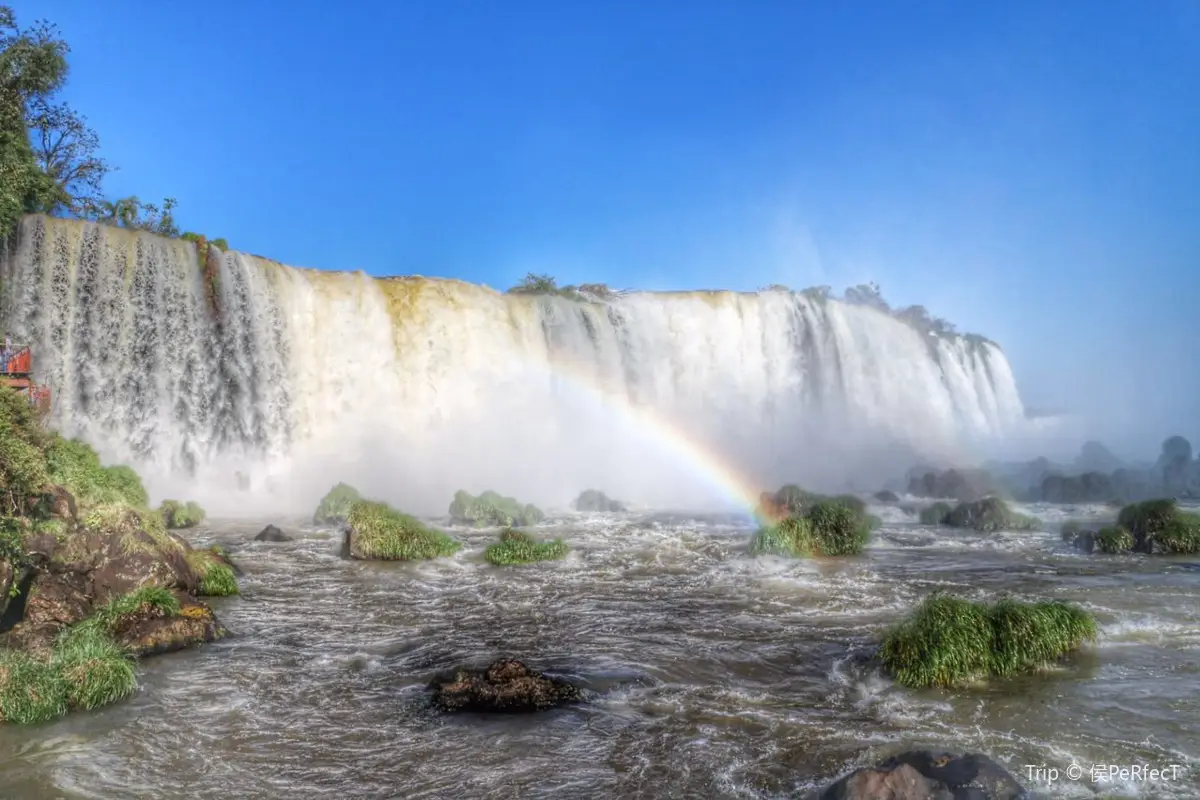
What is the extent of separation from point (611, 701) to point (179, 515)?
18168 millimetres

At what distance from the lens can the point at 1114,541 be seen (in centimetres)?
1892

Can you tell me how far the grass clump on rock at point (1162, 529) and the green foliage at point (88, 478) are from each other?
74.7ft

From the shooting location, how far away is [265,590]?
14.5m

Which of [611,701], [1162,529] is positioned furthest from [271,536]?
[1162,529]

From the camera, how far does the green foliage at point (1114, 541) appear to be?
61.6 feet

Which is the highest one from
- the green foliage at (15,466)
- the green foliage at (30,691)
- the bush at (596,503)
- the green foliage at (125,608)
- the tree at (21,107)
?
the tree at (21,107)

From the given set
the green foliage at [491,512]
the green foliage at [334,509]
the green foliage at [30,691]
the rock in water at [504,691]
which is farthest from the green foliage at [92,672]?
the green foliage at [491,512]

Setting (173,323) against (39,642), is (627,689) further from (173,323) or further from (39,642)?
(173,323)

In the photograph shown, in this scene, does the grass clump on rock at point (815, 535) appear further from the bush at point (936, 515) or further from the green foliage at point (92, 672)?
the green foliage at point (92, 672)

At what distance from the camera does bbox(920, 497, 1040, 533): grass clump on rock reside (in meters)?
23.0

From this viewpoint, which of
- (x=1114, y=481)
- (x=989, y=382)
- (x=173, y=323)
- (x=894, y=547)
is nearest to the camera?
(x=894, y=547)

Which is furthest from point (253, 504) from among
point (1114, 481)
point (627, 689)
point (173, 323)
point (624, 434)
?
point (1114, 481)

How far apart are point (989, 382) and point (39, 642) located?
2387 inches

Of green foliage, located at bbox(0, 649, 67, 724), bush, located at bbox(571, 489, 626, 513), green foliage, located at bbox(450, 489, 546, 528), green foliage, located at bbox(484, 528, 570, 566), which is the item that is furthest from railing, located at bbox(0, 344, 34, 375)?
bush, located at bbox(571, 489, 626, 513)
